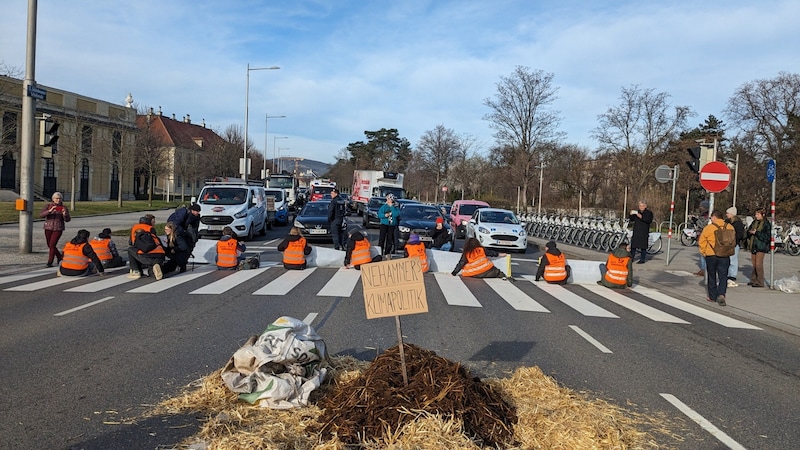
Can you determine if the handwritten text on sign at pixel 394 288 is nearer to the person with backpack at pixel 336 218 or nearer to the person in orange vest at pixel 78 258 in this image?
the person in orange vest at pixel 78 258

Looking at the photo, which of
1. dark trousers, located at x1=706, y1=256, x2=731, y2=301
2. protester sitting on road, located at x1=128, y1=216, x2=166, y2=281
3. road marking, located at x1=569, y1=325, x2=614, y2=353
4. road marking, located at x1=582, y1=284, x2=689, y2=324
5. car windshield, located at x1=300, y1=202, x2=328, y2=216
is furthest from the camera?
car windshield, located at x1=300, y1=202, x2=328, y2=216

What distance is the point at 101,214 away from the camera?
34.5 metres

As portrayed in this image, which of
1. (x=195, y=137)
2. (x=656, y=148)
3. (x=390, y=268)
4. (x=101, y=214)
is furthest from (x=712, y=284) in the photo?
(x=195, y=137)

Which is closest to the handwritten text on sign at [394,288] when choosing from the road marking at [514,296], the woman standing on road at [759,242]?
the road marking at [514,296]

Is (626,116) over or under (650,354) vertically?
over

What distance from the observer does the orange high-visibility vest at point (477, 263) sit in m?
14.5

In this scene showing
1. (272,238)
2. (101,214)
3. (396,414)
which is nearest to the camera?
(396,414)

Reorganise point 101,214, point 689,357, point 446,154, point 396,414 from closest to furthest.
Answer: point 396,414 < point 689,357 < point 101,214 < point 446,154

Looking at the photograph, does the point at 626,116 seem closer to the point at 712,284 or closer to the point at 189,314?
the point at 712,284

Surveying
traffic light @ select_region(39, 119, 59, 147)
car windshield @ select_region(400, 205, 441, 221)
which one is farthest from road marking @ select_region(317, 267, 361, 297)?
car windshield @ select_region(400, 205, 441, 221)

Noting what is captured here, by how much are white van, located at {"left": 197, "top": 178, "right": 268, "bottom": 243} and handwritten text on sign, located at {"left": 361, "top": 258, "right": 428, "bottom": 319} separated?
58.4 ft

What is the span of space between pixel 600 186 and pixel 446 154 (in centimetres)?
1573

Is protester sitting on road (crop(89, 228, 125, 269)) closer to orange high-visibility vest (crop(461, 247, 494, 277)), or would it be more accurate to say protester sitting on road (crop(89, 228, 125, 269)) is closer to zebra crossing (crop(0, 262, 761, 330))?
zebra crossing (crop(0, 262, 761, 330))

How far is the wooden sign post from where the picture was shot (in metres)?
4.96
